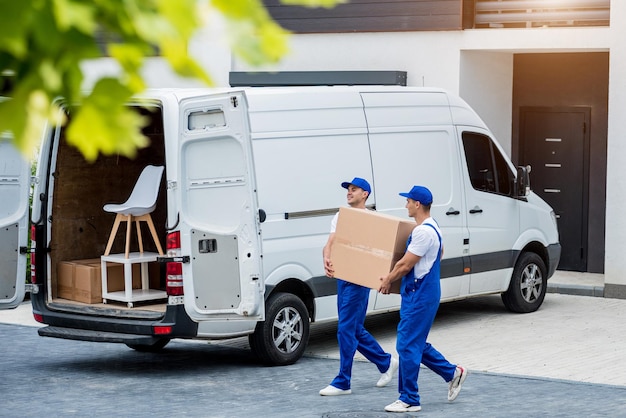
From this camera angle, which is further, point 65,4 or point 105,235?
point 105,235

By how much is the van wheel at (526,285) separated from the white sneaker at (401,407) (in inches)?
203

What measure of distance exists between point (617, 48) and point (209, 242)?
24.2 feet

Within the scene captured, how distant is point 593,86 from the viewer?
1766 cm

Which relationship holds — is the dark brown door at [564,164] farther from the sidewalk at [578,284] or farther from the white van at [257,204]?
the white van at [257,204]

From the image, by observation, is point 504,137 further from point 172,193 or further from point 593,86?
point 172,193

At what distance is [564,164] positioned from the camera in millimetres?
18000

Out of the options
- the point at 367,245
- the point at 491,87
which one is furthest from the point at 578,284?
the point at 367,245

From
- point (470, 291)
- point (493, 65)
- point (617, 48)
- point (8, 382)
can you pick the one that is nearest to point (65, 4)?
point (8, 382)

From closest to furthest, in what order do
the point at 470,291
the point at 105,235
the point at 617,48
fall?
the point at 105,235
the point at 470,291
the point at 617,48

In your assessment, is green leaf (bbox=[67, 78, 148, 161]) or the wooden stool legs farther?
the wooden stool legs

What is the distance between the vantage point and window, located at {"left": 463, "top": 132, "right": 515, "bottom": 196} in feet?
44.0

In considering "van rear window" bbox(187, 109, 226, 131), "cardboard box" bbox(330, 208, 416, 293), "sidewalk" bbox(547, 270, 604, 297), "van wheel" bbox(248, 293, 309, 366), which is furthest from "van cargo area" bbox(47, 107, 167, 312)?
"sidewalk" bbox(547, 270, 604, 297)

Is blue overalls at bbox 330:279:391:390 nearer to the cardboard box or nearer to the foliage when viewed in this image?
the cardboard box

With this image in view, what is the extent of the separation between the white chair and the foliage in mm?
9189
